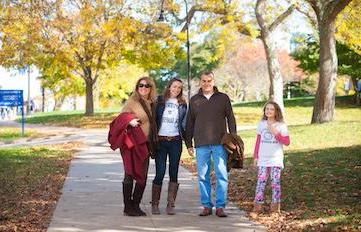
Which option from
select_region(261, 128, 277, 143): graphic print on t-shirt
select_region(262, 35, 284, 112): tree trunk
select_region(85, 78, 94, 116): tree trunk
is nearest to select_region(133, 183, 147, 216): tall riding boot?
select_region(261, 128, 277, 143): graphic print on t-shirt

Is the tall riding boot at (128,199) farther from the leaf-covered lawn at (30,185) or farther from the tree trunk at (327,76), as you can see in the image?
the tree trunk at (327,76)

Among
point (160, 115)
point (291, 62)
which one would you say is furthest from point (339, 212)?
point (291, 62)

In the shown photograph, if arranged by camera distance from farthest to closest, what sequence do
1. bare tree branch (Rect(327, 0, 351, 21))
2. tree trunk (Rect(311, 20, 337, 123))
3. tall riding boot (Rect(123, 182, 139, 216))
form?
tree trunk (Rect(311, 20, 337, 123)) → bare tree branch (Rect(327, 0, 351, 21)) → tall riding boot (Rect(123, 182, 139, 216))

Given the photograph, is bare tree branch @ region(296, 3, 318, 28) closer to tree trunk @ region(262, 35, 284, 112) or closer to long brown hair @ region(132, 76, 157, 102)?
tree trunk @ region(262, 35, 284, 112)

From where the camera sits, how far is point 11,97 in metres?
23.3

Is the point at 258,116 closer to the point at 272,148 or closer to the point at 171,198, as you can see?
the point at 272,148

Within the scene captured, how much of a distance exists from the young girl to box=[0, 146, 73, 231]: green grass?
2.84 metres

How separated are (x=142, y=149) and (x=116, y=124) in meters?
0.47

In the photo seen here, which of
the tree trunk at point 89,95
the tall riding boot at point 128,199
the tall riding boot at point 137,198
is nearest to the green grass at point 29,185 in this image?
the tall riding boot at point 128,199

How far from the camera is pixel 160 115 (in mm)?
7234

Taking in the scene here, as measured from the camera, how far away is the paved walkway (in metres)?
6.50

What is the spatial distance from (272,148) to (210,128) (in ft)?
2.93

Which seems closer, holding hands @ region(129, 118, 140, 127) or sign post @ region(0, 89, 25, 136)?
holding hands @ region(129, 118, 140, 127)

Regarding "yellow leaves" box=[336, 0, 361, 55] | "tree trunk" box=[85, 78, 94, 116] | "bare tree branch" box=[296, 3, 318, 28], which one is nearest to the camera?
"yellow leaves" box=[336, 0, 361, 55]
